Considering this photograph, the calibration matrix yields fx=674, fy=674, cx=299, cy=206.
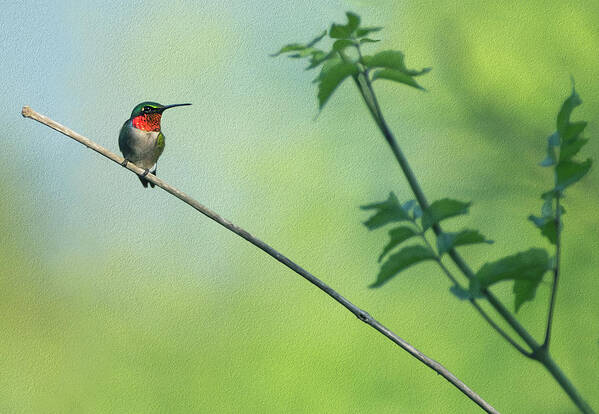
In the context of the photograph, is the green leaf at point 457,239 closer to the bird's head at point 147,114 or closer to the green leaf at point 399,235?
the green leaf at point 399,235

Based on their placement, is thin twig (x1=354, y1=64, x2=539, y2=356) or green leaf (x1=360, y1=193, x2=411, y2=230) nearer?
thin twig (x1=354, y1=64, x2=539, y2=356)

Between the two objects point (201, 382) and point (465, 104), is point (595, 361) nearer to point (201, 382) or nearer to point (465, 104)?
point (465, 104)

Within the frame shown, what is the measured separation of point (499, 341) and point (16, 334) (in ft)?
28.9

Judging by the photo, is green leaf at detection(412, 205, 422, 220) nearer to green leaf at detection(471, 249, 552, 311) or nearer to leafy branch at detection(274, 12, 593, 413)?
leafy branch at detection(274, 12, 593, 413)

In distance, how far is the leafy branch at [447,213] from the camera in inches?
36.0

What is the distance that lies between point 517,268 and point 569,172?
184mm

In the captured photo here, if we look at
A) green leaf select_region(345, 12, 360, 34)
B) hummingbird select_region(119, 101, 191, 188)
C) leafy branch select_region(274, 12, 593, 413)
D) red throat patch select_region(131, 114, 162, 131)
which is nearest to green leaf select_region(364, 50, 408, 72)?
leafy branch select_region(274, 12, 593, 413)

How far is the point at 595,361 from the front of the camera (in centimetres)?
703

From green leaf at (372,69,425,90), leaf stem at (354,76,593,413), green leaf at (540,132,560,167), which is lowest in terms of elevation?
leaf stem at (354,76,593,413)

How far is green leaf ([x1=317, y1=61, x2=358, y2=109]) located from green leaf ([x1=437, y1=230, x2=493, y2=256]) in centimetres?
29

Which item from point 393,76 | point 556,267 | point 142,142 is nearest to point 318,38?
point 393,76

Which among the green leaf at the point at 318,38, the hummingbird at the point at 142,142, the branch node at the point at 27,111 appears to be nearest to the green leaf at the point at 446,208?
the green leaf at the point at 318,38

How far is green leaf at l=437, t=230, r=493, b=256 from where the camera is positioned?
3.18ft

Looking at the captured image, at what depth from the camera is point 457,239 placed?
3.40 feet
